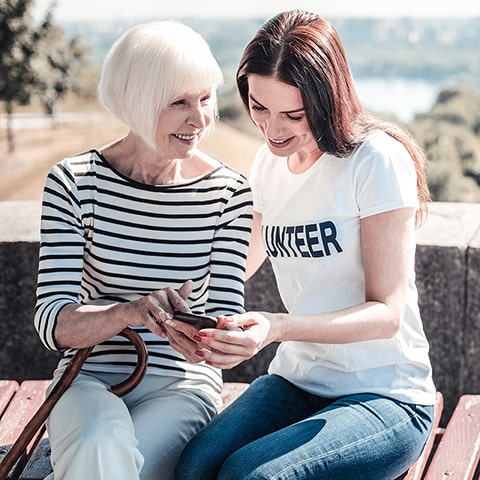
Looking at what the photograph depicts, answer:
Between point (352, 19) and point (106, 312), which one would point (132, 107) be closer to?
point (106, 312)

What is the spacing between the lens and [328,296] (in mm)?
2275

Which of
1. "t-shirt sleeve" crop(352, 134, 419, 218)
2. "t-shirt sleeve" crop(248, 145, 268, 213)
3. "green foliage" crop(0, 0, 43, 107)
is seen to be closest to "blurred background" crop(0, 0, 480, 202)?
"green foliage" crop(0, 0, 43, 107)

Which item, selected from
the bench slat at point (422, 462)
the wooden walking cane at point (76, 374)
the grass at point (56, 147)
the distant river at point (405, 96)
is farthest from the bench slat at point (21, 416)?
the distant river at point (405, 96)

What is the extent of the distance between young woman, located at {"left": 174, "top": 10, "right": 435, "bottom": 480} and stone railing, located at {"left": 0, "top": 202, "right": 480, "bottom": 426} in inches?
24.0

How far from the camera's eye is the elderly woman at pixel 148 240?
2.18 metres

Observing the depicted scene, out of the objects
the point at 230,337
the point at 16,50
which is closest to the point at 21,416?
the point at 230,337

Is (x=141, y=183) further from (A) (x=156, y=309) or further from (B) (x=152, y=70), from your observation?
(A) (x=156, y=309)

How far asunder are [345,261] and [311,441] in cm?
44

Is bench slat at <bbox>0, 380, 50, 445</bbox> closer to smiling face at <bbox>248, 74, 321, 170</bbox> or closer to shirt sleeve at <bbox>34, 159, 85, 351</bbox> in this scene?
shirt sleeve at <bbox>34, 159, 85, 351</bbox>

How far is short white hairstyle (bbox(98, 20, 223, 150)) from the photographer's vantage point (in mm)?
2240

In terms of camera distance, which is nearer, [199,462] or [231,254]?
[199,462]

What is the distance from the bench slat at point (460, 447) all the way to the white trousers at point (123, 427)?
1.90 ft

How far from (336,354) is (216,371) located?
1.20ft

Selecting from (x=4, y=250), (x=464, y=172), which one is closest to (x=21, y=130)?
(x=464, y=172)
